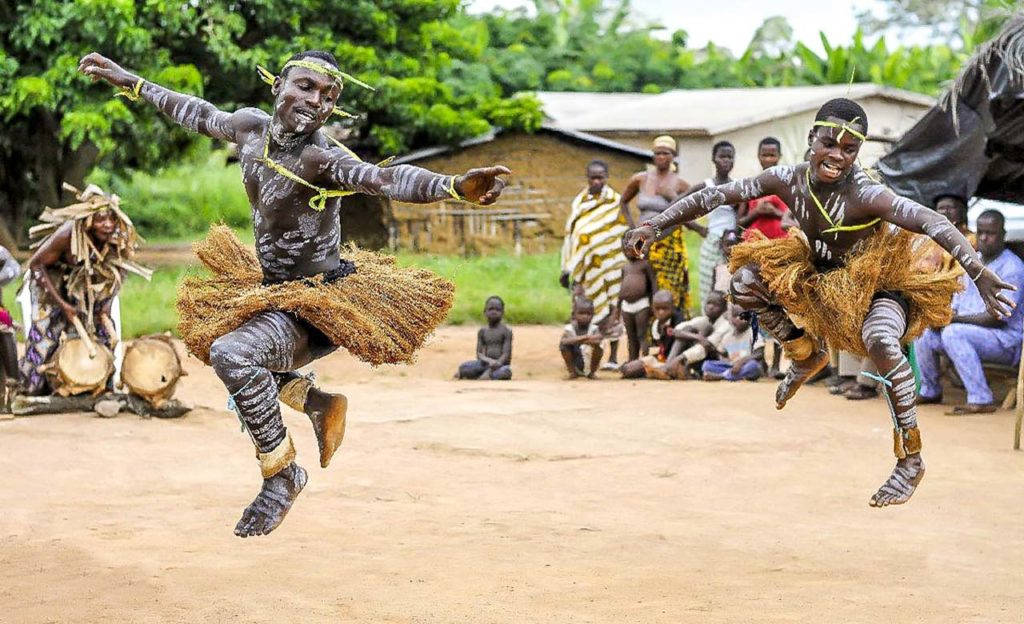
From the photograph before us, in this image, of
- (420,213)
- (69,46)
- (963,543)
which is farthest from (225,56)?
(963,543)

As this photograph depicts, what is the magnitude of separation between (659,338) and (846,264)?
5688 millimetres

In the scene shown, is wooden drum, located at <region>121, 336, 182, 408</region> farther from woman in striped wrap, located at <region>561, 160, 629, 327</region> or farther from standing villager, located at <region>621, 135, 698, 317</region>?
standing villager, located at <region>621, 135, 698, 317</region>

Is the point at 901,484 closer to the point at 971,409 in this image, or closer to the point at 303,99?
the point at 303,99

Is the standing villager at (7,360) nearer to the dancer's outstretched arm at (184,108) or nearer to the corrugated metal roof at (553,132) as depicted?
the dancer's outstretched arm at (184,108)

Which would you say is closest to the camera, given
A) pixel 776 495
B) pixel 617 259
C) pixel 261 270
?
pixel 261 270

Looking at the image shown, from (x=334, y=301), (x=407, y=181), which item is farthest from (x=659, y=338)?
(x=407, y=181)

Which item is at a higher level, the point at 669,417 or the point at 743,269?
the point at 743,269

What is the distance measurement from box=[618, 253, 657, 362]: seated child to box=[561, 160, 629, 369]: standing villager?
1.25 feet

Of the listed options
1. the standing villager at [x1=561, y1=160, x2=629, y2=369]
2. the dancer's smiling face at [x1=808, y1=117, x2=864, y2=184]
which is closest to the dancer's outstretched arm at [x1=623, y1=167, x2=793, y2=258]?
the dancer's smiling face at [x1=808, y1=117, x2=864, y2=184]

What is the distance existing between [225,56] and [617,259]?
7.68 m

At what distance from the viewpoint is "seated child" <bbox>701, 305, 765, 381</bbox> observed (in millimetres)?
11977

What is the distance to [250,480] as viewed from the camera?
28.2ft

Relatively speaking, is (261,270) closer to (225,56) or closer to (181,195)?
(225,56)

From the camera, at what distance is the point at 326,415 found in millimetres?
6449
